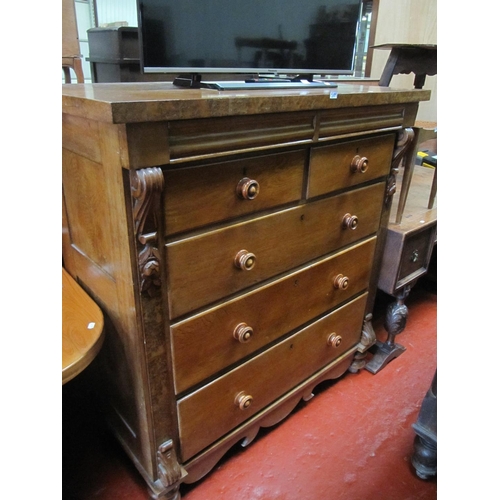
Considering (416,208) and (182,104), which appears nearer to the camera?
(182,104)

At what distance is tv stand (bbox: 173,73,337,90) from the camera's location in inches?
38.6

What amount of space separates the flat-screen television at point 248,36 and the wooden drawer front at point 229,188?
0.90 feet

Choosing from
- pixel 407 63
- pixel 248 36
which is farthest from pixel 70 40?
pixel 407 63

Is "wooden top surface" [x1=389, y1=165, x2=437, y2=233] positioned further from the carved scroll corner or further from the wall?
the carved scroll corner

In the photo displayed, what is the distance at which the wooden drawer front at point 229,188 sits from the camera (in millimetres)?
811

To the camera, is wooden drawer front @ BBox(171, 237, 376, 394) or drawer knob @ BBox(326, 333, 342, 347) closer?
wooden drawer front @ BBox(171, 237, 376, 394)

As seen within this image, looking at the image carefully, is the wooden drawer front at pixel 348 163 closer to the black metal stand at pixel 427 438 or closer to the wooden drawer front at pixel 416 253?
the wooden drawer front at pixel 416 253

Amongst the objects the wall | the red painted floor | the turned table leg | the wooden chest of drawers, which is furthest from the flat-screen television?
the wall

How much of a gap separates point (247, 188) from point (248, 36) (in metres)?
0.42

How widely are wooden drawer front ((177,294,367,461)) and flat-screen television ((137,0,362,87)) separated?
777 mm

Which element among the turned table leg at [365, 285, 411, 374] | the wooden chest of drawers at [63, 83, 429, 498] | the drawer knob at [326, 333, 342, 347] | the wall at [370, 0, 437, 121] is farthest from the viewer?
the wall at [370, 0, 437, 121]

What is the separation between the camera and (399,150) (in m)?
1.29

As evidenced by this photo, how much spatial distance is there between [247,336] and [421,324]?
4.36 feet

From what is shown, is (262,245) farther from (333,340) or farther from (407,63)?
(407,63)
